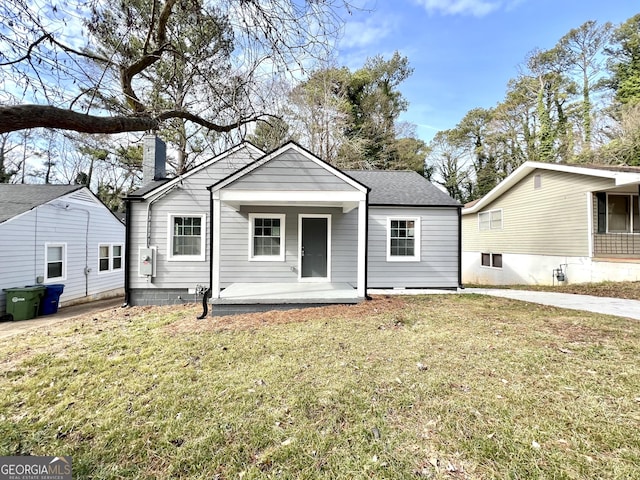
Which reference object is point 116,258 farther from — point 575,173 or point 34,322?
point 575,173

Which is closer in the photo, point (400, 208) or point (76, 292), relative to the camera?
point (400, 208)

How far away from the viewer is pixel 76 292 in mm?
11711

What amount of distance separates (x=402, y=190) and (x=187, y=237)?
23.5 feet

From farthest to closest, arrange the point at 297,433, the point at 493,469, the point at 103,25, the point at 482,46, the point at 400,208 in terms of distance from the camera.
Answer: the point at 482,46, the point at 400,208, the point at 103,25, the point at 297,433, the point at 493,469

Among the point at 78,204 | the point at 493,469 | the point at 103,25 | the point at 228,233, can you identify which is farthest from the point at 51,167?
the point at 493,469

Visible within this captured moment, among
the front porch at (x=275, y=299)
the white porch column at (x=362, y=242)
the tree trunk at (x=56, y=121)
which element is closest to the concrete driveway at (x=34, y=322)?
the front porch at (x=275, y=299)

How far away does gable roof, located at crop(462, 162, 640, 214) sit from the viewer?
936 centimetres

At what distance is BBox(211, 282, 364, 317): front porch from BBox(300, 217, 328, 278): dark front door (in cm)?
107

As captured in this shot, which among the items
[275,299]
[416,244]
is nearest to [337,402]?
[275,299]

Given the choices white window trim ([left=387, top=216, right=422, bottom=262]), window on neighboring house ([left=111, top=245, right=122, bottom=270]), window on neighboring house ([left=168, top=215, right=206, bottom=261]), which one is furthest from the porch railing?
window on neighboring house ([left=111, top=245, right=122, bottom=270])

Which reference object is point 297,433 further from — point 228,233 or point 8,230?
point 8,230

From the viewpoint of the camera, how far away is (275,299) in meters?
6.60

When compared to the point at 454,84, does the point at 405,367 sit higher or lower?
lower

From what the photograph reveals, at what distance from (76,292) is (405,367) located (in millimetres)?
13610
